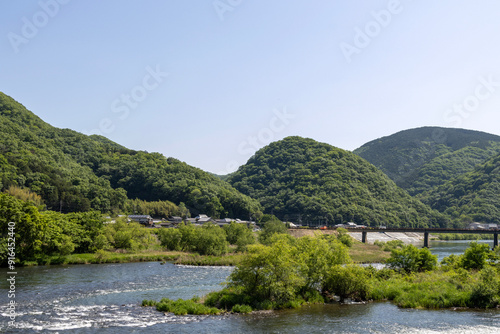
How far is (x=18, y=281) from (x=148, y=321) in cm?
2356

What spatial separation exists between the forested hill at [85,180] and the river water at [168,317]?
317ft

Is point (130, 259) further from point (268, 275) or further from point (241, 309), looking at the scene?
point (241, 309)

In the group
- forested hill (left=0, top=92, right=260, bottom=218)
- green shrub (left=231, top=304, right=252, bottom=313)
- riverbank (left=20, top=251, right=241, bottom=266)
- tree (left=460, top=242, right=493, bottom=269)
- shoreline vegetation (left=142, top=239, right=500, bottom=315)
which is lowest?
riverbank (left=20, top=251, right=241, bottom=266)

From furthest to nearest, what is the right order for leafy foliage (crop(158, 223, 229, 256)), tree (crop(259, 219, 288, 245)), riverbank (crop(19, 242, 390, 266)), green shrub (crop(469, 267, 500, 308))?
tree (crop(259, 219, 288, 245)) → leafy foliage (crop(158, 223, 229, 256)) → riverbank (crop(19, 242, 390, 266)) → green shrub (crop(469, 267, 500, 308))

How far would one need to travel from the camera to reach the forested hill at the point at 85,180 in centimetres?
13262

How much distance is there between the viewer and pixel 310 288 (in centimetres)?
3853

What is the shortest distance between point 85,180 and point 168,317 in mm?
139278

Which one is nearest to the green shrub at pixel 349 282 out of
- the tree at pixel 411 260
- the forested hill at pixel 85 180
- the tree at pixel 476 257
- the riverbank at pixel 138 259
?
the tree at pixel 411 260

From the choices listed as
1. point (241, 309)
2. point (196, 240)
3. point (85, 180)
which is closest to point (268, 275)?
point (241, 309)

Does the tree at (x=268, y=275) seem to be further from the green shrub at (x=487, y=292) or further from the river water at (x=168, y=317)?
the green shrub at (x=487, y=292)

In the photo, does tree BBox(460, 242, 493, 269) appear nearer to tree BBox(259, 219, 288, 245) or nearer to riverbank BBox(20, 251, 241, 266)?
riverbank BBox(20, 251, 241, 266)

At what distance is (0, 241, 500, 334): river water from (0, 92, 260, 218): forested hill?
9660 cm

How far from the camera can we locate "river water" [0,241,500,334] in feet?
94.3

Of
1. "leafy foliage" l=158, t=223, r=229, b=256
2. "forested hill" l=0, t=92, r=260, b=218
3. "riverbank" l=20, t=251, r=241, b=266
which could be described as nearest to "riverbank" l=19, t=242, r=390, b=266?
"riverbank" l=20, t=251, r=241, b=266
